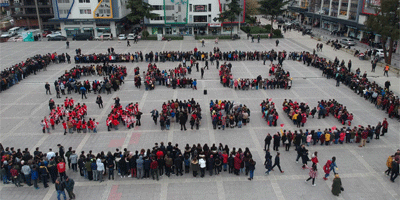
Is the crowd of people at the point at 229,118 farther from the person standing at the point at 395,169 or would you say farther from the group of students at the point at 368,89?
the group of students at the point at 368,89

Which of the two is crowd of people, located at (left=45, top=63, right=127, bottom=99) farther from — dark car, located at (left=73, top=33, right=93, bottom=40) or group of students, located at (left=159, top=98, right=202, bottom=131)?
dark car, located at (left=73, top=33, right=93, bottom=40)

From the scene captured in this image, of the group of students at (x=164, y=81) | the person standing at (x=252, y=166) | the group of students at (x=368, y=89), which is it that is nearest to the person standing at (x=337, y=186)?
the person standing at (x=252, y=166)

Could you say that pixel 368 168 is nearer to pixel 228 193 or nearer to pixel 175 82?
pixel 228 193

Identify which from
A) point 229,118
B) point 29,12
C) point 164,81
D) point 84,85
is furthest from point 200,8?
point 229,118

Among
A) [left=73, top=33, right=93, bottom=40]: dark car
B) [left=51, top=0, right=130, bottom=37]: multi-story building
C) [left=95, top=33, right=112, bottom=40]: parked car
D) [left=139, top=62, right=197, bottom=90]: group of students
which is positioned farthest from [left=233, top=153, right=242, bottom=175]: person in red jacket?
[left=51, top=0, right=130, bottom=37]: multi-story building

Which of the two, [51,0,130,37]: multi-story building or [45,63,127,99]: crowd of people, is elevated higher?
[51,0,130,37]: multi-story building
